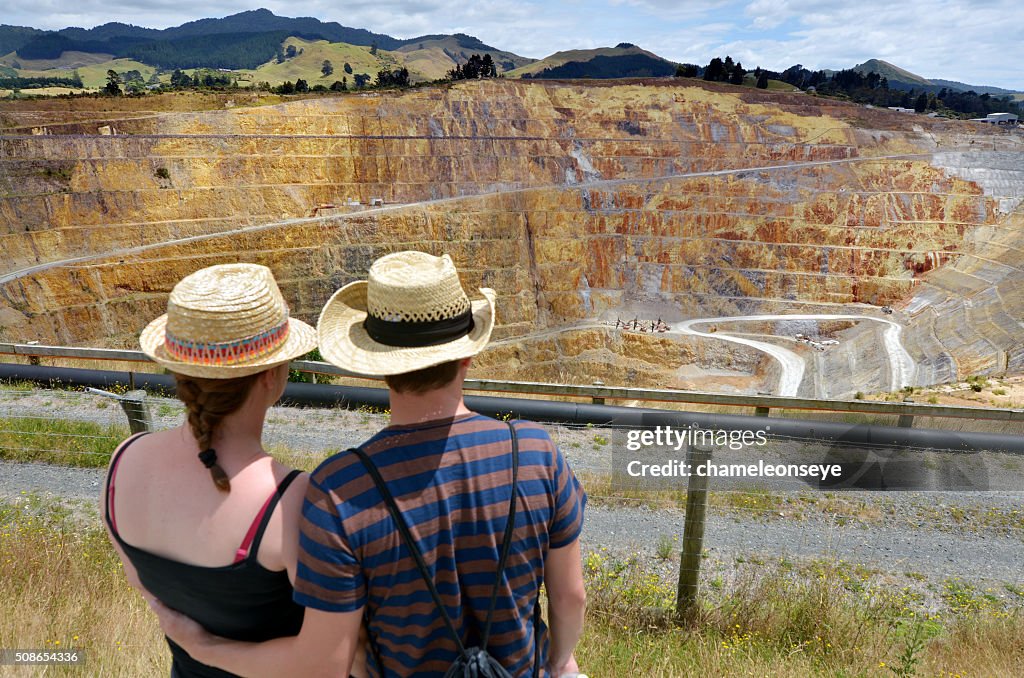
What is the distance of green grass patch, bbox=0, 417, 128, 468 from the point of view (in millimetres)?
6754

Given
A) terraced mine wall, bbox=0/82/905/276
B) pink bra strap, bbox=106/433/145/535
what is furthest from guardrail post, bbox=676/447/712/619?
terraced mine wall, bbox=0/82/905/276

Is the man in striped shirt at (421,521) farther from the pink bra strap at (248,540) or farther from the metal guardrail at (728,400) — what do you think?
the metal guardrail at (728,400)

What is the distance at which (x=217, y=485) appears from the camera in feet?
5.49

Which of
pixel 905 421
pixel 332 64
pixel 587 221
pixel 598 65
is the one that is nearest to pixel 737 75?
pixel 587 221

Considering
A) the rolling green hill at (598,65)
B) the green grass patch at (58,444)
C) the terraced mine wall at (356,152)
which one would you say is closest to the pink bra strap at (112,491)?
the green grass patch at (58,444)

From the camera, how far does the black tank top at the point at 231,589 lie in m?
1.67

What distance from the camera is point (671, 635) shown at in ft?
12.7

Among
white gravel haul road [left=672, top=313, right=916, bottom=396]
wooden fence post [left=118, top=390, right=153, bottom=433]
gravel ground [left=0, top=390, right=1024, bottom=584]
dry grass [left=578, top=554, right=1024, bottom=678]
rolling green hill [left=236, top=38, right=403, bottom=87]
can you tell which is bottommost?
white gravel haul road [left=672, top=313, right=916, bottom=396]

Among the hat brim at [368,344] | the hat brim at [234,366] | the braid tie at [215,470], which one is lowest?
the braid tie at [215,470]

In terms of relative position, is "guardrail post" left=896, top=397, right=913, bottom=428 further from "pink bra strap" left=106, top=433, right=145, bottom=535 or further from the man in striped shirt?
"pink bra strap" left=106, top=433, right=145, bottom=535

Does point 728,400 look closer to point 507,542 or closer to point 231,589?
point 507,542

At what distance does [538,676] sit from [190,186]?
4212 centimetres

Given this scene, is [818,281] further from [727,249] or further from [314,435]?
[314,435]

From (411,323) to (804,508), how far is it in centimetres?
540
